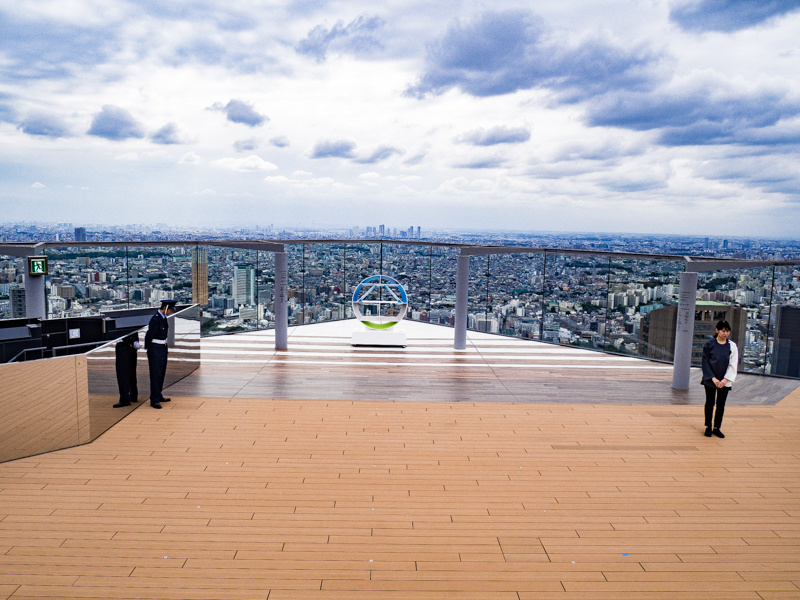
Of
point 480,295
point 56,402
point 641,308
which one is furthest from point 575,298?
point 56,402

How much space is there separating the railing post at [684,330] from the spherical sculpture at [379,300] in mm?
5495

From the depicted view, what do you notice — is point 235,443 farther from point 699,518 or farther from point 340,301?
point 340,301

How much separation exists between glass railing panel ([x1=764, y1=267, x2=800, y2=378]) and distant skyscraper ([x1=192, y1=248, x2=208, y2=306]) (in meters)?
10.8

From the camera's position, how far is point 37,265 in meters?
10.8

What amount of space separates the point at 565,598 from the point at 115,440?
5135 millimetres

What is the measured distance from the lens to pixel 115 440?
21.1ft

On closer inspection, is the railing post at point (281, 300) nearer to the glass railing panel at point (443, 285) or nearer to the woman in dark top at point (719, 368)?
the glass railing panel at point (443, 285)

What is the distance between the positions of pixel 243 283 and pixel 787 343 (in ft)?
34.6

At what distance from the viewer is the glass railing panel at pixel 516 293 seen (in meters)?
12.2

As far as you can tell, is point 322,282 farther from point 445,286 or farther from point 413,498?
point 413,498

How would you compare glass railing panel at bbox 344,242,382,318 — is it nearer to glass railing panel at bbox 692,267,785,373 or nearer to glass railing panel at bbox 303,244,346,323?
glass railing panel at bbox 303,244,346,323

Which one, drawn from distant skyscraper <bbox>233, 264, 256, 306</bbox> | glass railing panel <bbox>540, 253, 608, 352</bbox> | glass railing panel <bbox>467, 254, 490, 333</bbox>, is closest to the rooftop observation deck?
glass railing panel <bbox>540, 253, 608, 352</bbox>

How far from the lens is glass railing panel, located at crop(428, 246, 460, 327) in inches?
475

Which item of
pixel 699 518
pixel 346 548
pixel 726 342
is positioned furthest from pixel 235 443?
pixel 726 342
